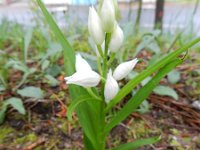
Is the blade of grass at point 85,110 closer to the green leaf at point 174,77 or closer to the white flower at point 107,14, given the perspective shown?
the white flower at point 107,14

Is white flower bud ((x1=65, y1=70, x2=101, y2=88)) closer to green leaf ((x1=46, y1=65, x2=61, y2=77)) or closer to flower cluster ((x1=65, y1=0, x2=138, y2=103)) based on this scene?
flower cluster ((x1=65, y1=0, x2=138, y2=103))

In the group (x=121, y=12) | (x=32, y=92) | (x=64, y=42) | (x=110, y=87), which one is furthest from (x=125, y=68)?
(x=121, y=12)

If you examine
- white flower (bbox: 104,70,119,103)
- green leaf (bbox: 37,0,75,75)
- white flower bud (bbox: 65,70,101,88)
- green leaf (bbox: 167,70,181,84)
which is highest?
green leaf (bbox: 37,0,75,75)

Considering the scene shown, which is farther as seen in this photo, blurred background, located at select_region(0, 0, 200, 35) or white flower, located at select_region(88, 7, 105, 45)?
blurred background, located at select_region(0, 0, 200, 35)

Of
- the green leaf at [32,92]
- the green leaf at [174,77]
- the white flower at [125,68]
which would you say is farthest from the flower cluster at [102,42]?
the green leaf at [174,77]

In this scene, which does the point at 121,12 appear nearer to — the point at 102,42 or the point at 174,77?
the point at 174,77

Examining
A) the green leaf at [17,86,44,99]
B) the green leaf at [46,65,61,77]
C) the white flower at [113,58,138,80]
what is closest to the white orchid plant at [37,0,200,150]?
the white flower at [113,58,138,80]

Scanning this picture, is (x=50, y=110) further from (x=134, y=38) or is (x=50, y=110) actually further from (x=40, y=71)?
(x=134, y=38)
